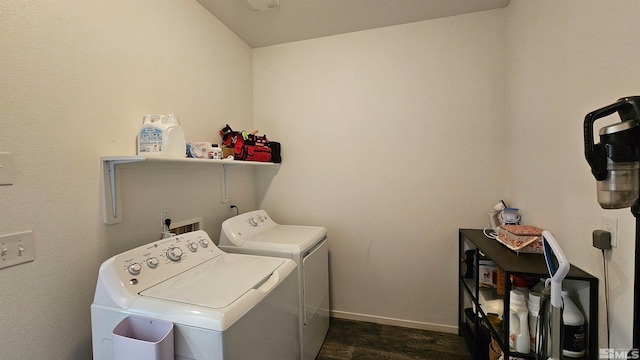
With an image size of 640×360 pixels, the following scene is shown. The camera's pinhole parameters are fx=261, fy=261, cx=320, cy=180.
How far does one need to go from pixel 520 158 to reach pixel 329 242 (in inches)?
65.9

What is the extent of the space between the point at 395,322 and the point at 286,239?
1.34m

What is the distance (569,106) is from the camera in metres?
1.32

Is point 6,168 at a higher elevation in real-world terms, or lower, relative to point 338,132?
lower

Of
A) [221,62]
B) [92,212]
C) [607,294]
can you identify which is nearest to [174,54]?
[221,62]

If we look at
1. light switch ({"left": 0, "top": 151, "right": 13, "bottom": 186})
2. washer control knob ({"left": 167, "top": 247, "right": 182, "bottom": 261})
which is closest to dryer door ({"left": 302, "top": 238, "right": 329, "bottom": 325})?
washer control knob ({"left": 167, "top": 247, "right": 182, "bottom": 261})

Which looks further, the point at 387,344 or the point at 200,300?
the point at 387,344

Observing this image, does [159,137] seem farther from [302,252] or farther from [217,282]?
[302,252]

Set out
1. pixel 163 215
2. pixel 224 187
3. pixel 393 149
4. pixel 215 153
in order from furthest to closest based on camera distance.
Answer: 1. pixel 393 149
2. pixel 224 187
3. pixel 215 153
4. pixel 163 215

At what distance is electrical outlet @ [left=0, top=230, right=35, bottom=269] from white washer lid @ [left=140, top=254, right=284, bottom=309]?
442 millimetres

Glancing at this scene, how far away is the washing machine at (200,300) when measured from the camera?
958 mm

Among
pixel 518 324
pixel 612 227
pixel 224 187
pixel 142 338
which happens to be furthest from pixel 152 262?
pixel 612 227

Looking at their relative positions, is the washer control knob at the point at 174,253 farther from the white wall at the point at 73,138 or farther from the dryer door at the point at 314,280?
the dryer door at the point at 314,280

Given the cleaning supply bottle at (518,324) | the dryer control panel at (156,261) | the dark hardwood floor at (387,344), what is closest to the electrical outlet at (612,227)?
the cleaning supply bottle at (518,324)

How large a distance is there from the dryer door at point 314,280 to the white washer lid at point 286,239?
0.09 metres
